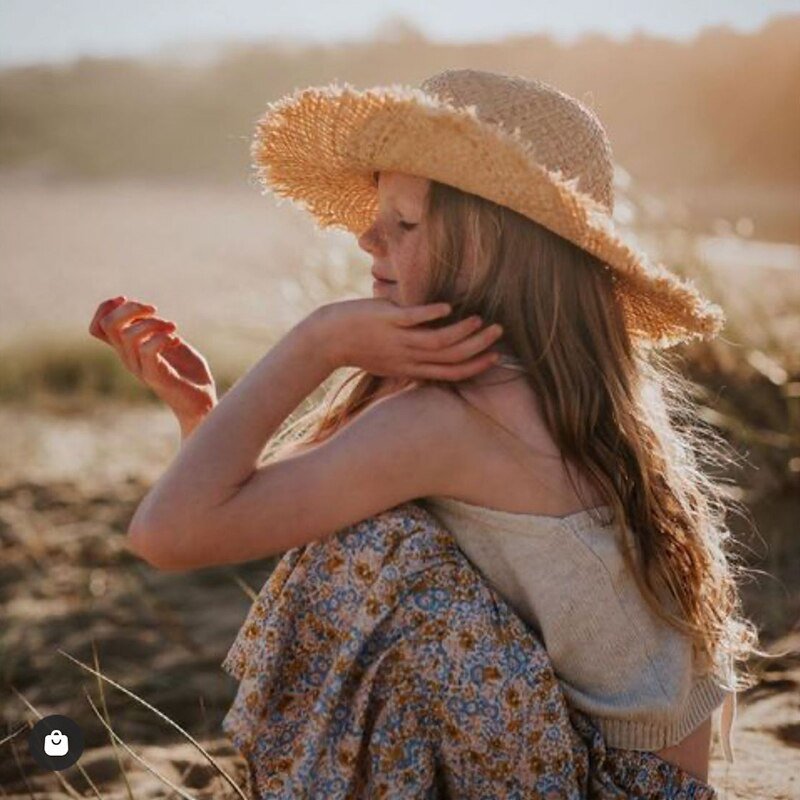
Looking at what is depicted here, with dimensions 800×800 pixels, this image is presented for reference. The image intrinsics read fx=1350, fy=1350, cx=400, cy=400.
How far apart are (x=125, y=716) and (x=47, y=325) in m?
7.36

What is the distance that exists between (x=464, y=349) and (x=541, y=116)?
0.49 m

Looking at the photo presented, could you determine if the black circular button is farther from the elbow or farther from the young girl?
the elbow

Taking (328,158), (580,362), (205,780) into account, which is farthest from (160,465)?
(580,362)

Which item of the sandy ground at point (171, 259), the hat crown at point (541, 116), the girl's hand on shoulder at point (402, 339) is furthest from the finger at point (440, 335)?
the sandy ground at point (171, 259)

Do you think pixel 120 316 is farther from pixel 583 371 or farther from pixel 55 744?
pixel 55 744

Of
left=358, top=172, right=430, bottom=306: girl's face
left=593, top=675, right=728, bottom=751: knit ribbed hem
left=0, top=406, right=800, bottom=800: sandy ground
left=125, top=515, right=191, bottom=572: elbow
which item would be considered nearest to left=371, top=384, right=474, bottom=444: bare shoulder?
left=358, top=172, right=430, bottom=306: girl's face

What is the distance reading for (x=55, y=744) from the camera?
123 inches

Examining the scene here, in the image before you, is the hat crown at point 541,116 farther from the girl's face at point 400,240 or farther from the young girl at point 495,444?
the girl's face at point 400,240

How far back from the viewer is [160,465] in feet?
19.0

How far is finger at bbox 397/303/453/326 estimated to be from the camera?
2072 millimetres

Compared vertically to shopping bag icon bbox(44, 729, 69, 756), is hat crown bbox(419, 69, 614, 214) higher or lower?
higher

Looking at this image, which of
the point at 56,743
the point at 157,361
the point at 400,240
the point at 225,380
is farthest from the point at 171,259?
the point at 400,240

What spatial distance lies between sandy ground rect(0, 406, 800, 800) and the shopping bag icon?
0.06 m

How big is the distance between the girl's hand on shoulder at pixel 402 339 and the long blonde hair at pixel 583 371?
0.05 m
